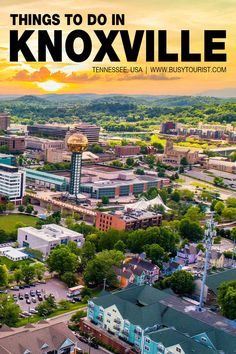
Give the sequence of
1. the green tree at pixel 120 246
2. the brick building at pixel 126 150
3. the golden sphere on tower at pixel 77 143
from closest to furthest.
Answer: the green tree at pixel 120 246 < the golden sphere on tower at pixel 77 143 < the brick building at pixel 126 150

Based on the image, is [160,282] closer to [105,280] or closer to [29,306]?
[105,280]

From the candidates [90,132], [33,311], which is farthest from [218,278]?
[90,132]

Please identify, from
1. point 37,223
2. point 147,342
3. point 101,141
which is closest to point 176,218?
point 37,223

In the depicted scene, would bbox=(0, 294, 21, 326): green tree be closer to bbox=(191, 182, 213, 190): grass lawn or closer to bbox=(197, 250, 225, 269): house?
bbox=(197, 250, 225, 269): house

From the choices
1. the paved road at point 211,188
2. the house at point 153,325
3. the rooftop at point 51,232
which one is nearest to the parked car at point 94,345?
the house at point 153,325

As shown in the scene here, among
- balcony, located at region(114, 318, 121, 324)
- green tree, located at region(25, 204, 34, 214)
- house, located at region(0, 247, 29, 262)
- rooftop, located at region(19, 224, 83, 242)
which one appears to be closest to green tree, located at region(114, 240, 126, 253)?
rooftop, located at region(19, 224, 83, 242)

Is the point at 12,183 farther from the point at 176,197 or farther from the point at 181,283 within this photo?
the point at 181,283

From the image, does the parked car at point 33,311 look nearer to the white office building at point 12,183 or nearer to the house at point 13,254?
the house at point 13,254
